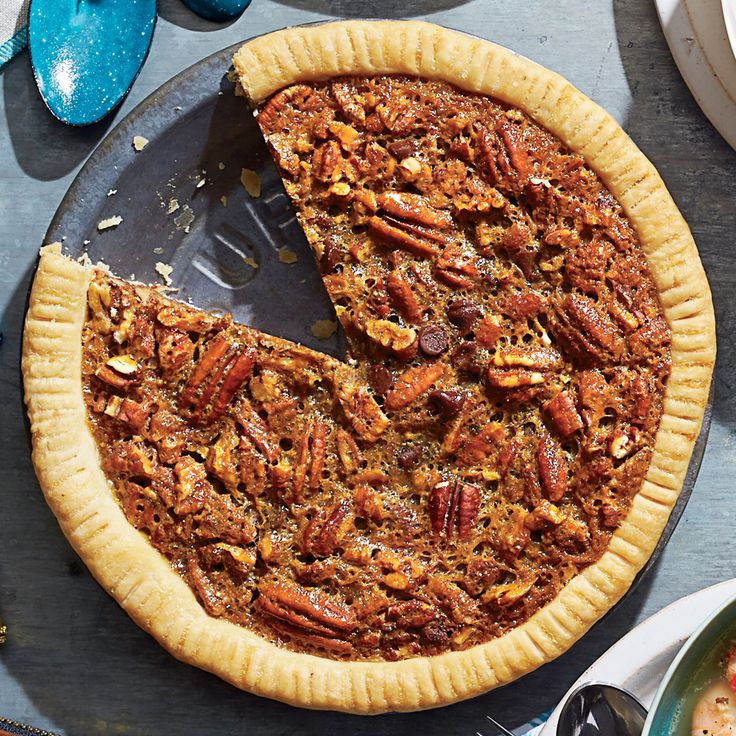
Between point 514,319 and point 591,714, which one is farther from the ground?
point 514,319

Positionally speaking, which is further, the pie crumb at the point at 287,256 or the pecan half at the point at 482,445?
the pie crumb at the point at 287,256

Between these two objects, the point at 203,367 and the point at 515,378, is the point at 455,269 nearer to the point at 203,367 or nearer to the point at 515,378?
the point at 515,378

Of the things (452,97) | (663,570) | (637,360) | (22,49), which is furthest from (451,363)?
(22,49)

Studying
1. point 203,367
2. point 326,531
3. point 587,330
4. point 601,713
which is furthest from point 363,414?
point 601,713

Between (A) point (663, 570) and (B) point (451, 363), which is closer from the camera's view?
(B) point (451, 363)

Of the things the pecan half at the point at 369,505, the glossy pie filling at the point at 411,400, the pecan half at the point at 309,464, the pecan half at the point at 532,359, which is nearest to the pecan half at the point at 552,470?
the glossy pie filling at the point at 411,400

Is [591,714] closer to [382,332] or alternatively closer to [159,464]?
[382,332]

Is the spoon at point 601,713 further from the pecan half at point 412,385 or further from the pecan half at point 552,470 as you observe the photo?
the pecan half at point 412,385
